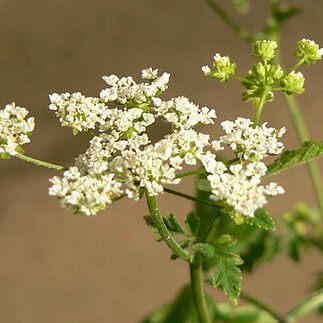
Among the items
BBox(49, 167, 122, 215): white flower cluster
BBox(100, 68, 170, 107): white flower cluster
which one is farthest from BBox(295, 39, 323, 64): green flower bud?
BBox(49, 167, 122, 215): white flower cluster

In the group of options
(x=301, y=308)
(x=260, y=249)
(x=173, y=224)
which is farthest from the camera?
(x=260, y=249)

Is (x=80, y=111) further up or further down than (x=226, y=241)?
further up

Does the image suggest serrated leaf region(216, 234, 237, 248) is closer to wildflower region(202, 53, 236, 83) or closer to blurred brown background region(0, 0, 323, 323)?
wildflower region(202, 53, 236, 83)

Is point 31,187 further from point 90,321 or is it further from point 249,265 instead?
point 249,265

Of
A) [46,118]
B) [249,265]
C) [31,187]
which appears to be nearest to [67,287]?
[31,187]

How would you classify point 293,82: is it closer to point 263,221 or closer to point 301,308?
point 263,221

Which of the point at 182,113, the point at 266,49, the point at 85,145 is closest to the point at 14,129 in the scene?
the point at 182,113
